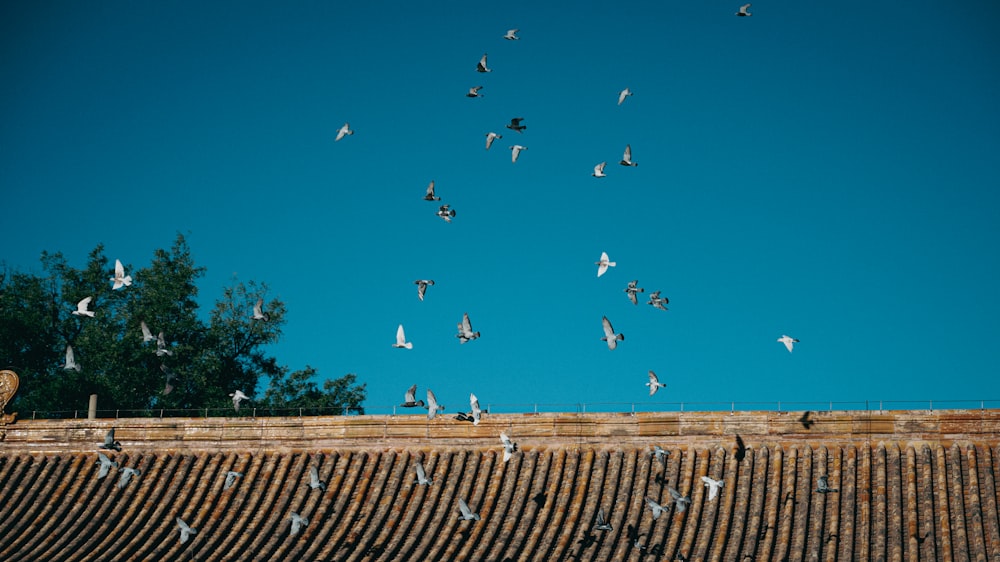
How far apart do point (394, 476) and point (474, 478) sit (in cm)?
195

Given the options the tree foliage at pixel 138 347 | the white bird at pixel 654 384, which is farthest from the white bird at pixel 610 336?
the tree foliage at pixel 138 347

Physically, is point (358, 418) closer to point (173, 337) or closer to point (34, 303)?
point (173, 337)

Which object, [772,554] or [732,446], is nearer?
[772,554]

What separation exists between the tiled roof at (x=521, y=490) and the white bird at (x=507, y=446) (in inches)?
8.6

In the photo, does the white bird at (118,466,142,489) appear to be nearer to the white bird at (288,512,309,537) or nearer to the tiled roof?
the tiled roof

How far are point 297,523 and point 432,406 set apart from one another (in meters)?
4.33

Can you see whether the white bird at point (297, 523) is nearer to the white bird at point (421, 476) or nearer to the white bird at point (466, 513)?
the white bird at point (421, 476)

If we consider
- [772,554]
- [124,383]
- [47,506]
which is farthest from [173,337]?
[772,554]

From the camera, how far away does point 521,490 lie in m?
39.9

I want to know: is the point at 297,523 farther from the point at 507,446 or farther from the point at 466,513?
the point at 507,446

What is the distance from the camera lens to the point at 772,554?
36625 millimetres

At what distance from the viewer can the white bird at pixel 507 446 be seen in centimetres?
4041

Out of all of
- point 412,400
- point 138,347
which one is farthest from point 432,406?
point 138,347

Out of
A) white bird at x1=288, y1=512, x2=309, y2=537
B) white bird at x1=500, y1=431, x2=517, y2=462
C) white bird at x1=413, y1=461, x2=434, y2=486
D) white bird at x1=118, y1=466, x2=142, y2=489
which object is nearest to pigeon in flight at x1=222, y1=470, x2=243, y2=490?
white bird at x1=118, y1=466, x2=142, y2=489
